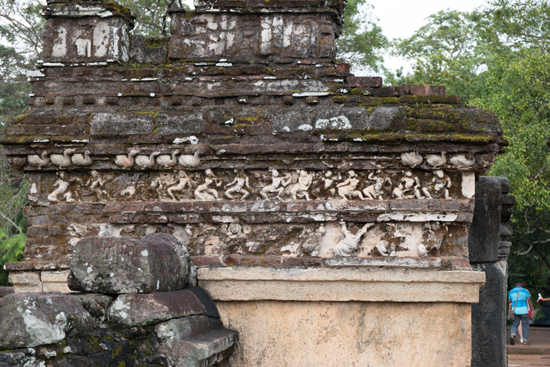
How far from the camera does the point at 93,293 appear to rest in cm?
414

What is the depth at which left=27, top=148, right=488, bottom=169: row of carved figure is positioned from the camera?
Answer: 4926 millimetres

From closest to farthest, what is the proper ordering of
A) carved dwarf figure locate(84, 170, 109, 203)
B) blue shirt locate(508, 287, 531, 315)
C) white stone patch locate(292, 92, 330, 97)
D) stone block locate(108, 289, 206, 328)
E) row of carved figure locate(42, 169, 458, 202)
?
stone block locate(108, 289, 206, 328) < row of carved figure locate(42, 169, 458, 202) < white stone patch locate(292, 92, 330, 97) < carved dwarf figure locate(84, 170, 109, 203) < blue shirt locate(508, 287, 531, 315)

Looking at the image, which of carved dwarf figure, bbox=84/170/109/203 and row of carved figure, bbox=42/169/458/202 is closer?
row of carved figure, bbox=42/169/458/202

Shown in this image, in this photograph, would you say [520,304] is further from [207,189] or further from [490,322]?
[207,189]

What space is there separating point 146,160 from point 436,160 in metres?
2.51

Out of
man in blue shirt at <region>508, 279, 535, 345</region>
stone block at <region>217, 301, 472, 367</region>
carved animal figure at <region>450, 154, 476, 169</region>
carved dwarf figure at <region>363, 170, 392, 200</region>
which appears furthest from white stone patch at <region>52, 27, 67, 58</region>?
man in blue shirt at <region>508, 279, 535, 345</region>

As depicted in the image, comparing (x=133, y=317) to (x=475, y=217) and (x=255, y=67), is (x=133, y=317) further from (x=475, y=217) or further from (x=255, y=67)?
(x=475, y=217)

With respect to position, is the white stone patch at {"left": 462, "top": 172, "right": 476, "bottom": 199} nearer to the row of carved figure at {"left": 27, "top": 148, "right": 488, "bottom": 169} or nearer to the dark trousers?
the row of carved figure at {"left": 27, "top": 148, "right": 488, "bottom": 169}

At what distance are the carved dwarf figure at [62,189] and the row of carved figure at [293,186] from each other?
0.73ft

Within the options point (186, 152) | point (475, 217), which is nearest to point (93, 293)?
point (186, 152)

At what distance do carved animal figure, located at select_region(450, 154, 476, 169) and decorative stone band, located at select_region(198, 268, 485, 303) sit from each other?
881 millimetres

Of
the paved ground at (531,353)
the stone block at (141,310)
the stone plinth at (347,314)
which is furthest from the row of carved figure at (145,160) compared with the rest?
the paved ground at (531,353)

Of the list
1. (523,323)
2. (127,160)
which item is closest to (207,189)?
→ (127,160)

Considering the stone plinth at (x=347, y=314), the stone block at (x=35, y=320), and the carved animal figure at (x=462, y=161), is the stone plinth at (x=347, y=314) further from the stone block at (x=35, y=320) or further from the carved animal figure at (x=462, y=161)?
the stone block at (x=35, y=320)
